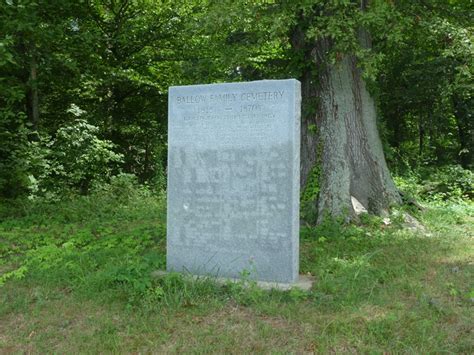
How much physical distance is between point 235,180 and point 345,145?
3473mm

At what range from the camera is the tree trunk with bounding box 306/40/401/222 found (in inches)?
311

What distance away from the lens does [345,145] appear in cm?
801

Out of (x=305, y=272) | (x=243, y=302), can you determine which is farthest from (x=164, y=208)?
(x=243, y=302)

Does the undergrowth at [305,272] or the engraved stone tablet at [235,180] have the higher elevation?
the engraved stone tablet at [235,180]

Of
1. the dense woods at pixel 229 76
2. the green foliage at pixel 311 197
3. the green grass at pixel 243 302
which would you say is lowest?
the green grass at pixel 243 302

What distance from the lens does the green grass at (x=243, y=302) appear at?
3713mm

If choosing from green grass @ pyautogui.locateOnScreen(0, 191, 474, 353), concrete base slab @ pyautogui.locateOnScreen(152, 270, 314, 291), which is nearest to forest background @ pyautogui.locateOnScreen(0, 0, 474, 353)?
green grass @ pyautogui.locateOnScreen(0, 191, 474, 353)

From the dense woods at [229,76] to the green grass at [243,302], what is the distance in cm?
221

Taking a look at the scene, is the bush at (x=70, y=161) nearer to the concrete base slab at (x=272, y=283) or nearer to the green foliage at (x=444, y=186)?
the concrete base slab at (x=272, y=283)

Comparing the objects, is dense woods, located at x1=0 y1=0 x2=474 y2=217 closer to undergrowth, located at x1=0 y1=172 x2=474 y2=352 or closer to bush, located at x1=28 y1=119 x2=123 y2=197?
bush, located at x1=28 y1=119 x2=123 y2=197

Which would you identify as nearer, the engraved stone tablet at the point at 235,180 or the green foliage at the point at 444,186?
the engraved stone tablet at the point at 235,180

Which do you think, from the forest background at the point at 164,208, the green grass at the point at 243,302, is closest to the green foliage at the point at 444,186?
the forest background at the point at 164,208

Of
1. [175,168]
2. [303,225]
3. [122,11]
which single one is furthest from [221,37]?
[122,11]

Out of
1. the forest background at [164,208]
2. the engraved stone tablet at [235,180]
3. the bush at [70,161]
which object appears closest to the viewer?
the forest background at [164,208]
